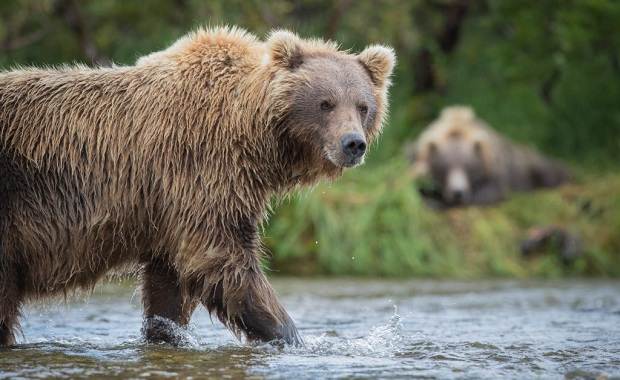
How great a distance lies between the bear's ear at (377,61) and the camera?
6855mm

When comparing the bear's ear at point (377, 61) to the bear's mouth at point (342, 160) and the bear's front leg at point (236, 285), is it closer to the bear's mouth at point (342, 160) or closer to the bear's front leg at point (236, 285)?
the bear's mouth at point (342, 160)

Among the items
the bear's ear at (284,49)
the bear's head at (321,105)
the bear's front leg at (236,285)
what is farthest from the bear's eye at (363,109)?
the bear's front leg at (236,285)

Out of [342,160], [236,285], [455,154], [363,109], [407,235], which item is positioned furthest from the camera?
[455,154]

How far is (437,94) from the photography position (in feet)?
49.4

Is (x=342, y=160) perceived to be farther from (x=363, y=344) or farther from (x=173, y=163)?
(x=363, y=344)

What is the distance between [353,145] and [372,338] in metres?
1.26

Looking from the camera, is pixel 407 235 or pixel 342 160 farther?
pixel 407 235

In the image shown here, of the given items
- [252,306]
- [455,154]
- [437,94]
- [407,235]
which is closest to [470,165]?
[455,154]

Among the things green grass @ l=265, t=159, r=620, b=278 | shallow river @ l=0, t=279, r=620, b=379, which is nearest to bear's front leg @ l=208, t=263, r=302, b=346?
shallow river @ l=0, t=279, r=620, b=379

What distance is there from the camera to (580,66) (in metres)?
14.3

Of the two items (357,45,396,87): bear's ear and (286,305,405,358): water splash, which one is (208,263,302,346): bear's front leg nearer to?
(286,305,405,358): water splash

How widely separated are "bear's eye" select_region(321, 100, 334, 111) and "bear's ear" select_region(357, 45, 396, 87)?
0.52 metres

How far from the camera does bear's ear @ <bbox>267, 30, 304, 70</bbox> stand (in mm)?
6555

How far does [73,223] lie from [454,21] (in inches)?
386
